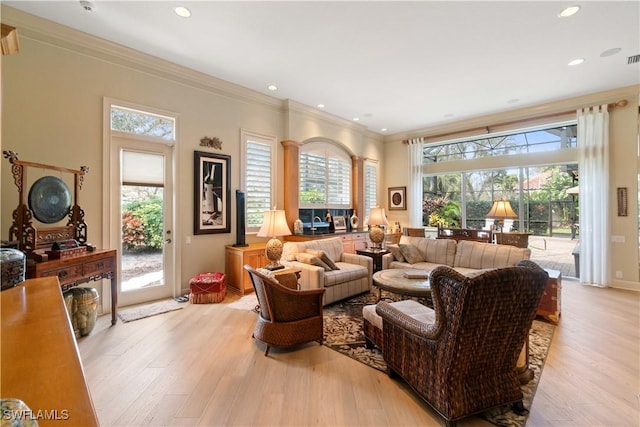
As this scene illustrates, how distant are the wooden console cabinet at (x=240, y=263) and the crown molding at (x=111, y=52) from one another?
2.67 metres

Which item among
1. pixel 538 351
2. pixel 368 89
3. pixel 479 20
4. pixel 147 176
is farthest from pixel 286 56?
pixel 538 351

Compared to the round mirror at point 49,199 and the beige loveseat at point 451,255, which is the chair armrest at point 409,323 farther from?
the round mirror at point 49,199

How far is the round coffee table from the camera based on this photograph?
3.10 meters

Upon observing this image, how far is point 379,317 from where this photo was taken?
252cm

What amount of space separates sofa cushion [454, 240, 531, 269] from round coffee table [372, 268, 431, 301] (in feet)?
4.62

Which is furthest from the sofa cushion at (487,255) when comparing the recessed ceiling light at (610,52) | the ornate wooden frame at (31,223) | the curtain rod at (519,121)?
the ornate wooden frame at (31,223)

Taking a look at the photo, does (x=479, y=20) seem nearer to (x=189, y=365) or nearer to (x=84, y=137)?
(x=189, y=365)

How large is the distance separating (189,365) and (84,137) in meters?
3.05

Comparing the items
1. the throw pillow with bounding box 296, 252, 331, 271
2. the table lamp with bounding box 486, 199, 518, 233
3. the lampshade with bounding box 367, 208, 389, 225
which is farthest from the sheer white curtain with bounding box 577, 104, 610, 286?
the throw pillow with bounding box 296, 252, 331, 271

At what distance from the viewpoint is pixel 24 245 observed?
104 inches

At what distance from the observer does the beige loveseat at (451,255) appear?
13.4ft

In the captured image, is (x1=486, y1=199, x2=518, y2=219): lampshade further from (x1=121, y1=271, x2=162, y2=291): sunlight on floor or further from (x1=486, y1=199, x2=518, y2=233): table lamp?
(x1=121, y1=271, x2=162, y2=291): sunlight on floor

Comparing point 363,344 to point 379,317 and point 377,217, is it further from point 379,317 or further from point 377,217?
point 377,217

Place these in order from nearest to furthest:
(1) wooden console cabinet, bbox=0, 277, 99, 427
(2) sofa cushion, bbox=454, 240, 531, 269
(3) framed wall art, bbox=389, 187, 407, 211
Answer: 1. (1) wooden console cabinet, bbox=0, 277, 99, 427
2. (2) sofa cushion, bbox=454, 240, 531, 269
3. (3) framed wall art, bbox=389, 187, 407, 211
